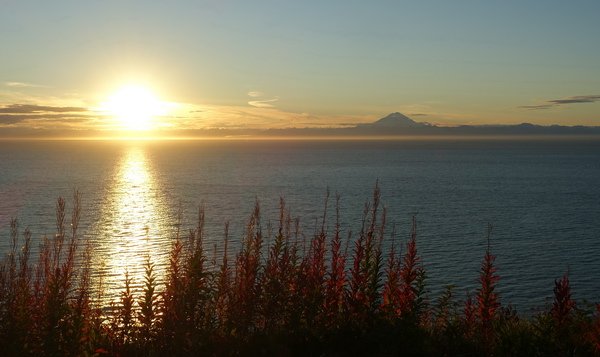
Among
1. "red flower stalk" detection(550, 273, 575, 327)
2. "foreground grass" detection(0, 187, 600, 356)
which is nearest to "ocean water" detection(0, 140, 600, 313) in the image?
"red flower stalk" detection(550, 273, 575, 327)

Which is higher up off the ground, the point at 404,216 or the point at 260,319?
the point at 260,319

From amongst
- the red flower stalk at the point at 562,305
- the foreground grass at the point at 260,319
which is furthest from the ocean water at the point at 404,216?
the foreground grass at the point at 260,319

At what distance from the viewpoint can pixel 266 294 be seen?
1384 centimetres

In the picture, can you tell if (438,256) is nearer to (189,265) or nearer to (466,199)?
(189,265)

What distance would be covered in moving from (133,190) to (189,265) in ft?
355

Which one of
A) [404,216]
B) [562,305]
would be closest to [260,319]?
[562,305]

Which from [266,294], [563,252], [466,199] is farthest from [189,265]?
[466,199]

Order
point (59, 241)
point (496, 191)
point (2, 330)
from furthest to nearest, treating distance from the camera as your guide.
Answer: point (496, 191) → point (59, 241) → point (2, 330)

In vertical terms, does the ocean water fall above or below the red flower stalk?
below

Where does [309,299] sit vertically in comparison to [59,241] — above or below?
below

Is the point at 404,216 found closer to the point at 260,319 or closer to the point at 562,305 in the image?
the point at 562,305

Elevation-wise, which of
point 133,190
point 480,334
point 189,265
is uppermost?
point 189,265

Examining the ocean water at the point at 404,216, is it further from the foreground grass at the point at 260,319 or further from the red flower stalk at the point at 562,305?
the foreground grass at the point at 260,319

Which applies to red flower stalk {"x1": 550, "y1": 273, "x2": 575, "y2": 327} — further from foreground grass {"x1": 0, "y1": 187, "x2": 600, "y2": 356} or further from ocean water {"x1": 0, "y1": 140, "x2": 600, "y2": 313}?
ocean water {"x1": 0, "y1": 140, "x2": 600, "y2": 313}
